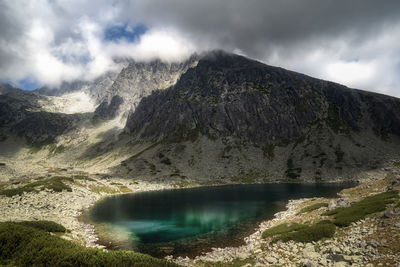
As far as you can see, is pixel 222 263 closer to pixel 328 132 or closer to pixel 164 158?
pixel 164 158

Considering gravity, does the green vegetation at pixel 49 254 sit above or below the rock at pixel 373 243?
below

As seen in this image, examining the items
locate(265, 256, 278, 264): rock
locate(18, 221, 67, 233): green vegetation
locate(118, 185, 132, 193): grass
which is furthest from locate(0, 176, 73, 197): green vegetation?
locate(265, 256, 278, 264): rock

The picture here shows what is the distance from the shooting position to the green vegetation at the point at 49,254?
2212 centimetres

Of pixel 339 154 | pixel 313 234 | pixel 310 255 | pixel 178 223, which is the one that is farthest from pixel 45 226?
pixel 339 154

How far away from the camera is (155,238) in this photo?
44.7 metres

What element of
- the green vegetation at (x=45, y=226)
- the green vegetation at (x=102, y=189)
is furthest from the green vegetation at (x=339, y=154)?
the green vegetation at (x=45, y=226)

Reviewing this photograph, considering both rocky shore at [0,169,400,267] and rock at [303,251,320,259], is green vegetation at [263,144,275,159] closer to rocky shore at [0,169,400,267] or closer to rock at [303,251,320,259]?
rocky shore at [0,169,400,267]

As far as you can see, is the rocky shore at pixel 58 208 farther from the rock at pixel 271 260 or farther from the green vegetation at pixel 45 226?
the rock at pixel 271 260

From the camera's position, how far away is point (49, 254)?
23.0 meters

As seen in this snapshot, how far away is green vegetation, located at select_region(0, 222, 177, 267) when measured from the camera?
22.1 m

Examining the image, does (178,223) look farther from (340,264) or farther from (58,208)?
Result: (340,264)

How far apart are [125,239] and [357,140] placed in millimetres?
195127

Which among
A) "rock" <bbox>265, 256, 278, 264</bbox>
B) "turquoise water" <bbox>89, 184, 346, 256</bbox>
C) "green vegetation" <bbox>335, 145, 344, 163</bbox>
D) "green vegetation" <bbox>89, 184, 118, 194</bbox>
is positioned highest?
"green vegetation" <bbox>335, 145, 344, 163</bbox>

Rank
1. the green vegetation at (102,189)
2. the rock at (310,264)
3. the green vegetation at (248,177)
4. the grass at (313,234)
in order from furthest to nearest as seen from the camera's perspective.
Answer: the green vegetation at (248,177)
the green vegetation at (102,189)
the grass at (313,234)
the rock at (310,264)
